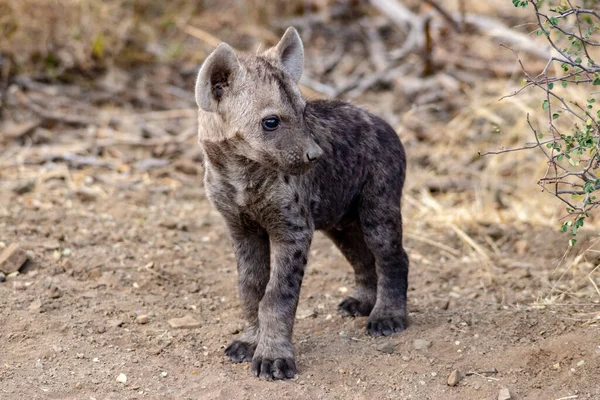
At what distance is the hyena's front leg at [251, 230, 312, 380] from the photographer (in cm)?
472

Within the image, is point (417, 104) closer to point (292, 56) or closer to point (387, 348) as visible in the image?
point (292, 56)

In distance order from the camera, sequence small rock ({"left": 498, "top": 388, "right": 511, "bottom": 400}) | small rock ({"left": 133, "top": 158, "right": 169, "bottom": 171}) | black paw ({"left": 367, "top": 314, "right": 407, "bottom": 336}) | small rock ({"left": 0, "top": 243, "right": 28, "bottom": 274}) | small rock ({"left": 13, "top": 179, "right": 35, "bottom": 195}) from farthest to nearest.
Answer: small rock ({"left": 133, "top": 158, "right": 169, "bottom": 171}) < small rock ({"left": 13, "top": 179, "right": 35, "bottom": 195}) < small rock ({"left": 0, "top": 243, "right": 28, "bottom": 274}) < black paw ({"left": 367, "top": 314, "right": 407, "bottom": 336}) < small rock ({"left": 498, "top": 388, "right": 511, "bottom": 400})

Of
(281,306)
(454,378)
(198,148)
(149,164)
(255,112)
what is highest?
(255,112)

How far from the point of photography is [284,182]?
4.81 meters

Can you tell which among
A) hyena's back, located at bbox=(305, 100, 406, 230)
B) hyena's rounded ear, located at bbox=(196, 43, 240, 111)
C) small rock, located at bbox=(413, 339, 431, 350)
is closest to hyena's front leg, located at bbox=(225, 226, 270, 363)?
hyena's back, located at bbox=(305, 100, 406, 230)

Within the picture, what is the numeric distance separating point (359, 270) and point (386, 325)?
0.60 meters

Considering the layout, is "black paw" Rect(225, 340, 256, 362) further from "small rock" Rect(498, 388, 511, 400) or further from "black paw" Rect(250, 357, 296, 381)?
"small rock" Rect(498, 388, 511, 400)

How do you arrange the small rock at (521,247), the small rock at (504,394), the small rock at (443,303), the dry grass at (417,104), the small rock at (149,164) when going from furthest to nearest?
1. the small rock at (149,164)
2. the dry grass at (417,104)
3. the small rock at (521,247)
4. the small rock at (443,303)
5. the small rock at (504,394)

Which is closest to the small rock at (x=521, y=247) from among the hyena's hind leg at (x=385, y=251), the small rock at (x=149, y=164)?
the hyena's hind leg at (x=385, y=251)

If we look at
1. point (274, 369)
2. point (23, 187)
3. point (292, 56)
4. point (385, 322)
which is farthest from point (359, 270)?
point (23, 187)

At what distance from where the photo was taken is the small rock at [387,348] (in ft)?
16.5

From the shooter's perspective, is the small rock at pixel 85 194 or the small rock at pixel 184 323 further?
the small rock at pixel 85 194

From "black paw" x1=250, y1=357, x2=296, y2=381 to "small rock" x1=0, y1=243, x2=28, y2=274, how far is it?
2.02 meters

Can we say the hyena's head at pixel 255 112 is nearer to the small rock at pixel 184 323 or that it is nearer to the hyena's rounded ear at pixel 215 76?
the hyena's rounded ear at pixel 215 76
